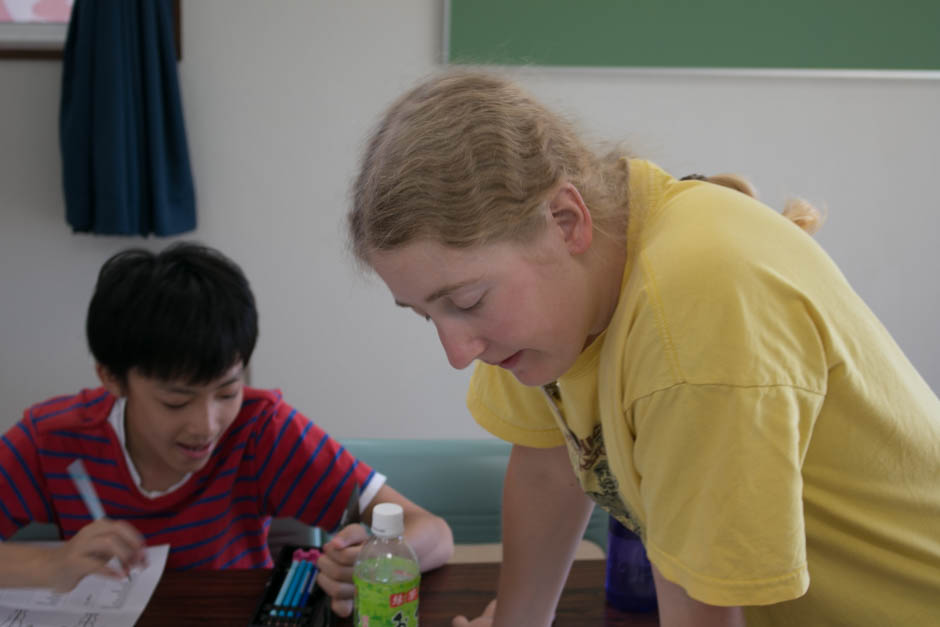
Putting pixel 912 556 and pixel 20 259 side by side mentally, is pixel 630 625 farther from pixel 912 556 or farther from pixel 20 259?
pixel 20 259

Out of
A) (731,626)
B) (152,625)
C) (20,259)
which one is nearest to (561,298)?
(731,626)

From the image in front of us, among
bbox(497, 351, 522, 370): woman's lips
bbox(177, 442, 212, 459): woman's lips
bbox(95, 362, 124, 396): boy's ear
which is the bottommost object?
bbox(177, 442, 212, 459): woman's lips

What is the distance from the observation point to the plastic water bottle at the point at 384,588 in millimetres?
777

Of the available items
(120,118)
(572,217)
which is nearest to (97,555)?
(572,217)

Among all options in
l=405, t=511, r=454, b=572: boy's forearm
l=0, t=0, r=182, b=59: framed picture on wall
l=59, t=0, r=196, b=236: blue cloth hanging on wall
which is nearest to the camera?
l=405, t=511, r=454, b=572: boy's forearm

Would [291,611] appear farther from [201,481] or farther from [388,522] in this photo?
[201,481]

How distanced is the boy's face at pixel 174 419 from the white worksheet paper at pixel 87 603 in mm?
214

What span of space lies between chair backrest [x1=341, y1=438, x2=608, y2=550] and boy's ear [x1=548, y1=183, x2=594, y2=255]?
0.85 m

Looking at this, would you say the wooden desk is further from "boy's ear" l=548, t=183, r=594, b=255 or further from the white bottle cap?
"boy's ear" l=548, t=183, r=594, b=255

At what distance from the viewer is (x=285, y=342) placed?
228cm

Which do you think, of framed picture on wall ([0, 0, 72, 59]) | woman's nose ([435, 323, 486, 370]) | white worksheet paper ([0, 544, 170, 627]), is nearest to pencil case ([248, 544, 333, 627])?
white worksheet paper ([0, 544, 170, 627])

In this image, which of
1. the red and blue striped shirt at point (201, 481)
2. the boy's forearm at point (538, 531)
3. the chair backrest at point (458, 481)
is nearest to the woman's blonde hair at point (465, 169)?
the boy's forearm at point (538, 531)

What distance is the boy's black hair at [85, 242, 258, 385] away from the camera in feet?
3.78

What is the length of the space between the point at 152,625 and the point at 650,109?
1.87 metres
